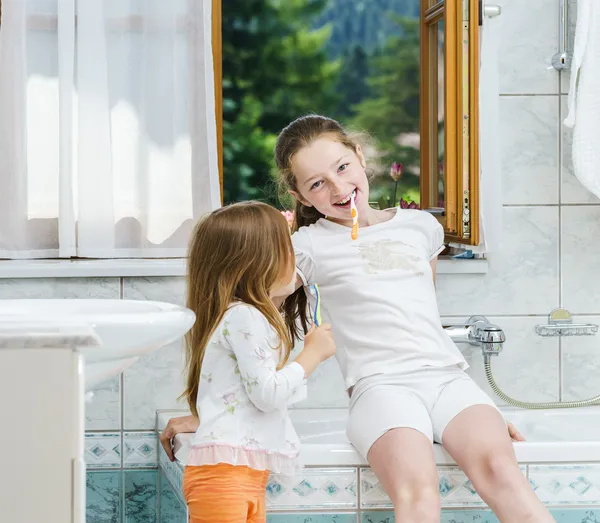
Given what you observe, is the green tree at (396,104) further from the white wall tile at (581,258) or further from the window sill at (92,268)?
the window sill at (92,268)

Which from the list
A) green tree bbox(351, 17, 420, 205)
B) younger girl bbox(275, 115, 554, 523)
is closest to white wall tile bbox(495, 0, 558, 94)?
younger girl bbox(275, 115, 554, 523)

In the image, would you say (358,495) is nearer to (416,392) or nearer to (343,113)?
(416,392)

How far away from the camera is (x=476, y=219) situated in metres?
2.32

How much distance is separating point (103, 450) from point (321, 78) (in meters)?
4.71

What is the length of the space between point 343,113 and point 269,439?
5.19 meters

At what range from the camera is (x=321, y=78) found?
6590 mm

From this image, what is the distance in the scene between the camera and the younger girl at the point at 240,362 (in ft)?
5.05

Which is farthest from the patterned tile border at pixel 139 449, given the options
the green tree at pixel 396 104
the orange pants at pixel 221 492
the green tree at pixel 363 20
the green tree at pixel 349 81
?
the green tree at pixel 363 20

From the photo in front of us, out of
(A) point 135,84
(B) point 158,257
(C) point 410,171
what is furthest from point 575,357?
(C) point 410,171

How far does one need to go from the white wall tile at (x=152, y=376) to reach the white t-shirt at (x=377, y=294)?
0.49m

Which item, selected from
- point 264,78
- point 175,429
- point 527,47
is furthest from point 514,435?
point 264,78

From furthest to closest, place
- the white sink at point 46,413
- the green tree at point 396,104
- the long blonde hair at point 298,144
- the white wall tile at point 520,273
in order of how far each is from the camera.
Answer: the green tree at point 396,104
the white wall tile at point 520,273
the long blonde hair at point 298,144
the white sink at point 46,413

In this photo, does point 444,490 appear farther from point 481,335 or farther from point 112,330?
point 112,330

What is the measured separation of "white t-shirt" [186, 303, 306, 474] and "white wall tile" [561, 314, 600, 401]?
4.05ft
